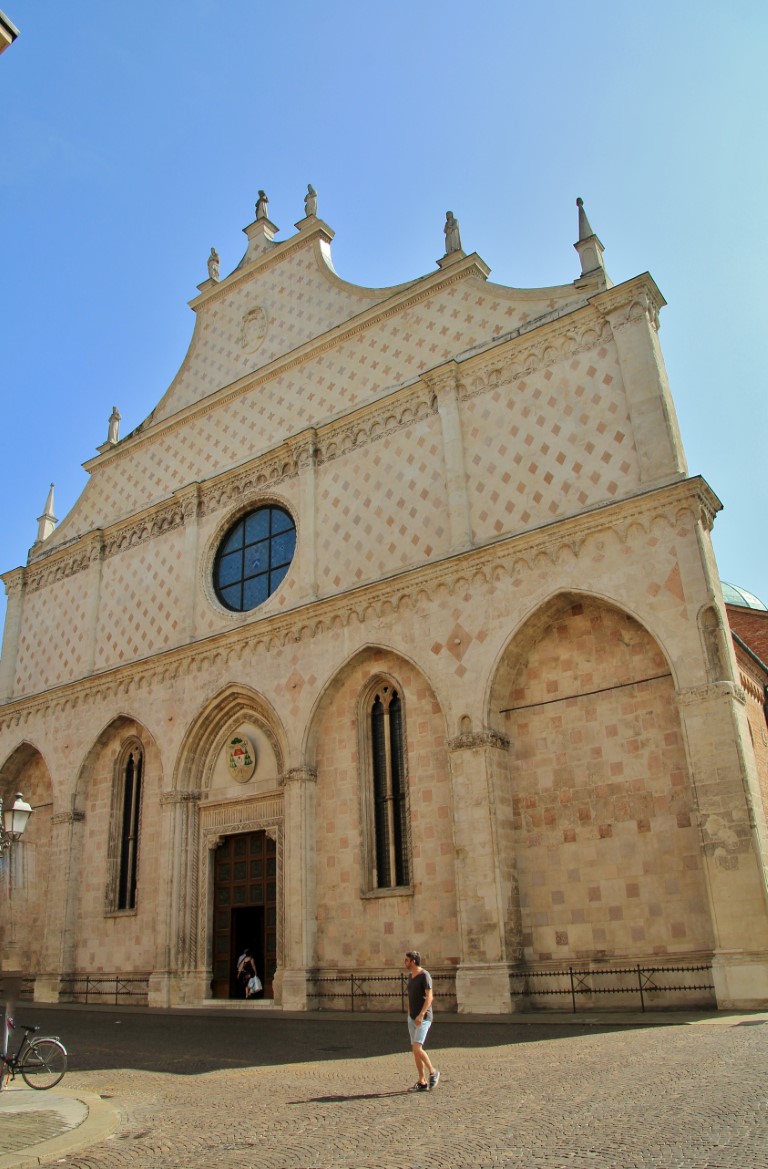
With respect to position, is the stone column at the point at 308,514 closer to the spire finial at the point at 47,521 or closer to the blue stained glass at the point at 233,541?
the blue stained glass at the point at 233,541

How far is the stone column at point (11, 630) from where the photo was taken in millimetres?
25047

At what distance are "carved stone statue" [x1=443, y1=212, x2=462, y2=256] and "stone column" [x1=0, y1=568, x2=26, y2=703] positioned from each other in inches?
590

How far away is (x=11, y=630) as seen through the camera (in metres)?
25.7

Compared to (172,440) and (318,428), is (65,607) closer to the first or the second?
(172,440)

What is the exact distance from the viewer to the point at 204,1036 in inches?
517

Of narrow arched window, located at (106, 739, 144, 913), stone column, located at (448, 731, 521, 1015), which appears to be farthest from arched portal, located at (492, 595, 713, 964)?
narrow arched window, located at (106, 739, 144, 913)

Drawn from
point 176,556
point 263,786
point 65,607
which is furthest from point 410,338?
point 65,607

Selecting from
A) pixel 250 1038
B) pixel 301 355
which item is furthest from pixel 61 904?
pixel 301 355

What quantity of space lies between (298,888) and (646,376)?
36.0 feet

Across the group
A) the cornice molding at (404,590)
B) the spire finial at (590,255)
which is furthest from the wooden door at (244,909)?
the spire finial at (590,255)

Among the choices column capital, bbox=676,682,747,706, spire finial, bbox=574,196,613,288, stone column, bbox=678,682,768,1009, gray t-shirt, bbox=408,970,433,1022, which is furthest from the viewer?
spire finial, bbox=574,196,613,288

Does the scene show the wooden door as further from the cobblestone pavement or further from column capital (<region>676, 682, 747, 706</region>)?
column capital (<region>676, 682, 747, 706</region>)

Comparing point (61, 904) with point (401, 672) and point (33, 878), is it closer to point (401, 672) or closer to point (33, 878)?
point (33, 878)

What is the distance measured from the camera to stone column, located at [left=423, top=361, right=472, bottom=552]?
55.3 ft
